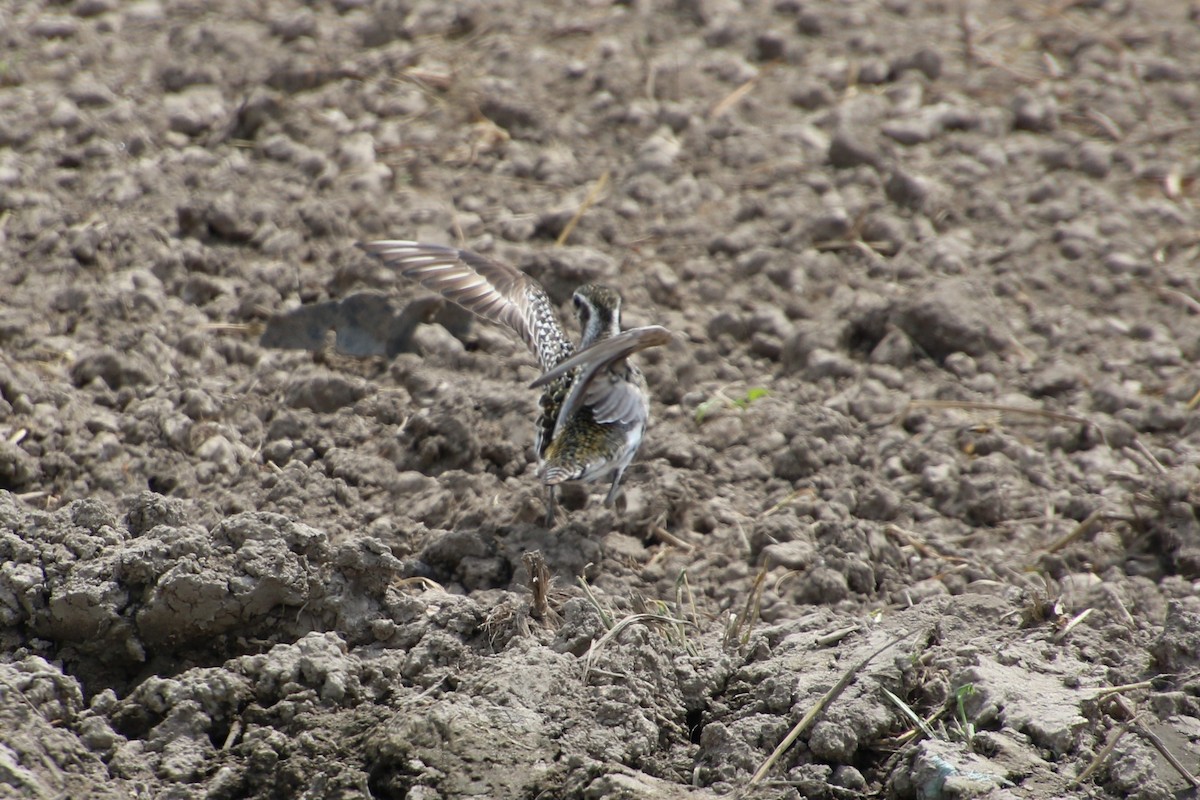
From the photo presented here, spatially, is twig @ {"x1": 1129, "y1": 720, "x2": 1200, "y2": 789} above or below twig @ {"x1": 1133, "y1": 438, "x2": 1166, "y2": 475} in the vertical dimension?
above

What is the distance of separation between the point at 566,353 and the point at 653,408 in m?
0.54

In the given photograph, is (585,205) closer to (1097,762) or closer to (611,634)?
(611,634)

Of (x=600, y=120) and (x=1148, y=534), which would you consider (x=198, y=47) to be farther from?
(x=1148, y=534)

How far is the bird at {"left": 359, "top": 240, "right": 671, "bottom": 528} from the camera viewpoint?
513cm

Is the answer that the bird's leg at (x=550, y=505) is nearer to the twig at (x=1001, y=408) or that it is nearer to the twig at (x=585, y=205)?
the twig at (x=1001, y=408)

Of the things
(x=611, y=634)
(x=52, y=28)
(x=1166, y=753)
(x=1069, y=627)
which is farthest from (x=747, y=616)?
(x=52, y=28)

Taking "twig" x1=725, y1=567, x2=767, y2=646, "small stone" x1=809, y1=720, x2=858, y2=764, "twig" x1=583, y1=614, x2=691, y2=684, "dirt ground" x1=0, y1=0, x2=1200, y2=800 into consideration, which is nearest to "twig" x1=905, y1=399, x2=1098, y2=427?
"dirt ground" x1=0, y1=0, x2=1200, y2=800

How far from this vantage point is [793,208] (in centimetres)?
715

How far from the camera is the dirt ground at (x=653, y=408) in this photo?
366cm

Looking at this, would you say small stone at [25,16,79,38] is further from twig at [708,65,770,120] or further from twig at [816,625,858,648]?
twig at [816,625,858,648]

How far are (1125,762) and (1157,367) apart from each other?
10.9ft

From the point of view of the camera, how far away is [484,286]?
6.04 meters

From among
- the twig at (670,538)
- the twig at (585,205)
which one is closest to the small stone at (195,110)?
the twig at (585,205)

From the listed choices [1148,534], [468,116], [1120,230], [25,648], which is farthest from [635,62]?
[25,648]
